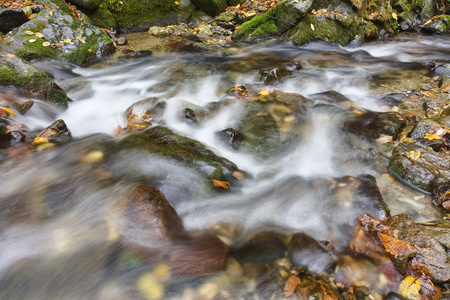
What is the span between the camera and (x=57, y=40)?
7.82 metres

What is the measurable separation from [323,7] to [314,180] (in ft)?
25.6

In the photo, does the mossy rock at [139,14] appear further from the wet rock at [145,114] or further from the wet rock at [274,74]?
the wet rock at [145,114]

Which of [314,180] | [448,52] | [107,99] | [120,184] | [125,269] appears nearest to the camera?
[125,269]

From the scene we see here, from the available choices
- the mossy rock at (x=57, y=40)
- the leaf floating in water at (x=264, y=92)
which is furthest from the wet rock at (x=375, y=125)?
the mossy rock at (x=57, y=40)

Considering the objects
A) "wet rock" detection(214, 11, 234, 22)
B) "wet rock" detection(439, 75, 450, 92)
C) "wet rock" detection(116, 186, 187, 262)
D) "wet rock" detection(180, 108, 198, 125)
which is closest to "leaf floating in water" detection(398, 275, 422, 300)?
"wet rock" detection(116, 186, 187, 262)

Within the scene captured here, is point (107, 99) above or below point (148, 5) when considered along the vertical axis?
below

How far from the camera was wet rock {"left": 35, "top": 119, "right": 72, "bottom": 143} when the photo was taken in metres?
4.39

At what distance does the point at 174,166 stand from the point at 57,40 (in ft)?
21.7

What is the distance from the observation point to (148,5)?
10.9 m

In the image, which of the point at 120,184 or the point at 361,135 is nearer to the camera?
the point at 120,184

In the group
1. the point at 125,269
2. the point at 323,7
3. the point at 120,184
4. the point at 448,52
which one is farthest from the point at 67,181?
the point at 448,52

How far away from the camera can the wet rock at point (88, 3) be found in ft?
32.4

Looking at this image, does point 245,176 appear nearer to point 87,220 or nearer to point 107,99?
point 87,220

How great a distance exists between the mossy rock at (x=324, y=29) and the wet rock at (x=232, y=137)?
19.0ft
